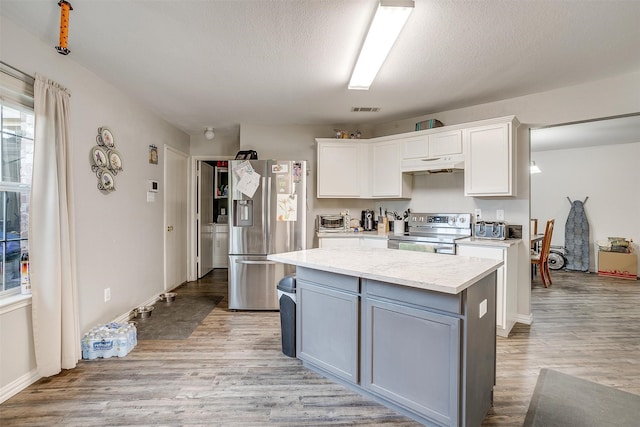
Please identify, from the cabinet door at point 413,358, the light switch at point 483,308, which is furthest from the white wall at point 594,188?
the cabinet door at point 413,358

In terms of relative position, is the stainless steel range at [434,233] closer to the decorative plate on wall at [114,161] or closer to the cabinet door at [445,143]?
the cabinet door at [445,143]

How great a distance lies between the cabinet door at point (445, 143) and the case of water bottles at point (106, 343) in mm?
3594

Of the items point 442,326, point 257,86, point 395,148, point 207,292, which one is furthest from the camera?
point 207,292

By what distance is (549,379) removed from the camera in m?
2.08

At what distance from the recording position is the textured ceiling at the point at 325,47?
1.79 meters

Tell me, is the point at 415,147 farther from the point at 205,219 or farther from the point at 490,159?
the point at 205,219

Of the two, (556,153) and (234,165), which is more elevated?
(556,153)

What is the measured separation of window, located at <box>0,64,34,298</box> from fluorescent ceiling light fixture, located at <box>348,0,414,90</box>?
2401 millimetres

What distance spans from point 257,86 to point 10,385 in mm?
2936

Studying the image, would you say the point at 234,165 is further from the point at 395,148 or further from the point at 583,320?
the point at 583,320

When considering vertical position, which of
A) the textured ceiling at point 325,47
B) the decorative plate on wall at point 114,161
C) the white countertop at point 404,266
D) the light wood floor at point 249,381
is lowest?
the light wood floor at point 249,381

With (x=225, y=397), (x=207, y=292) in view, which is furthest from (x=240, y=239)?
(x=225, y=397)

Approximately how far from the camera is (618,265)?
201 inches

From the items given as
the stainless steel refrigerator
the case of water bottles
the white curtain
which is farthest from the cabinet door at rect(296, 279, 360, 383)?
the white curtain
